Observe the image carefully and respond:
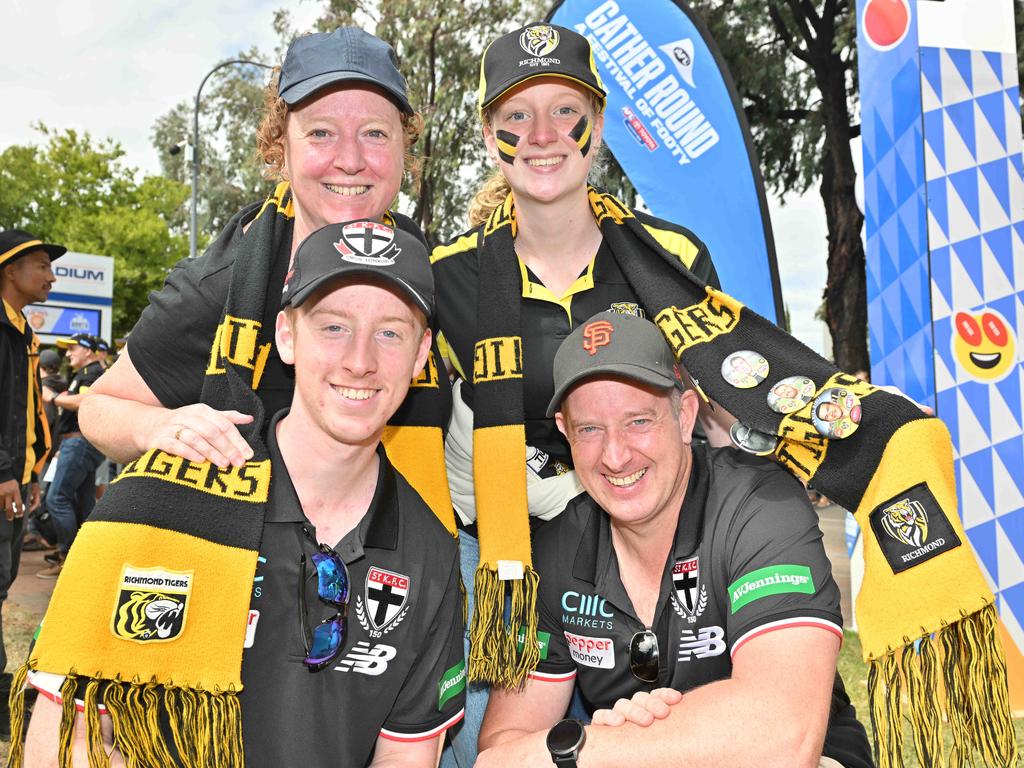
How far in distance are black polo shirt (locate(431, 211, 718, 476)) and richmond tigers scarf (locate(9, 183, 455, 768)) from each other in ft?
3.22

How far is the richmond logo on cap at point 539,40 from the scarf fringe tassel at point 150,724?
6.72 ft

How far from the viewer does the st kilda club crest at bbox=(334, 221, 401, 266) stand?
7.47ft

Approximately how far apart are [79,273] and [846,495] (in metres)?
21.8

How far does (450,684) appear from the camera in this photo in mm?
2412

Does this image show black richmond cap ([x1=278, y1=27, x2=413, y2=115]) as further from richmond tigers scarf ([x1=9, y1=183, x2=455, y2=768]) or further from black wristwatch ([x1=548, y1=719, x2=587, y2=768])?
black wristwatch ([x1=548, y1=719, x2=587, y2=768])

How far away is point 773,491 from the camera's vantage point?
99.1 inches

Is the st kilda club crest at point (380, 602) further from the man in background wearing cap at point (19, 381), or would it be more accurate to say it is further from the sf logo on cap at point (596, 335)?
the man in background wearing cap at point (19, 381)

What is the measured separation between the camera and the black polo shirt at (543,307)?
289cm

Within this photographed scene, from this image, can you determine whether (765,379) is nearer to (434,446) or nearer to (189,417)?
(434,446)

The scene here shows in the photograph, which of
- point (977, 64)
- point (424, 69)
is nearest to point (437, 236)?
point (424, 69)

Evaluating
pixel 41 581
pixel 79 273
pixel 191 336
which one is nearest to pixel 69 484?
pixel 41 581

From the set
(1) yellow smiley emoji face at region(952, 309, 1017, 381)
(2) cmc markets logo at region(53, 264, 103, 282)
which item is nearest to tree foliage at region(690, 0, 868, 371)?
(1) yellow smiley emoji face at region(952, 309, 1017, 381)

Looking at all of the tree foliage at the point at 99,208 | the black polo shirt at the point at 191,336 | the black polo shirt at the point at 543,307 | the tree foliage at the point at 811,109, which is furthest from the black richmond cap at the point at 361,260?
the tree foliage at the point at 99,208

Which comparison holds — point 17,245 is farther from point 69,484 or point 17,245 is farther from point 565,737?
point 565,737
